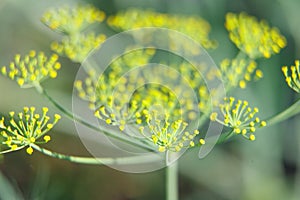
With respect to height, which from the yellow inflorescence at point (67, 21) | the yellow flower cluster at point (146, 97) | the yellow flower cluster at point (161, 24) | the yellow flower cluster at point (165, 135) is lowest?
the yellow flower cluster at point (165, 135)

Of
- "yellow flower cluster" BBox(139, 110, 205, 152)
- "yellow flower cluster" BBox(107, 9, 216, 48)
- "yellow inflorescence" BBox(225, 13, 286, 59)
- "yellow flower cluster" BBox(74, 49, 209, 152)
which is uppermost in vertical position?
"yellow flower cluster" BBox(107, 9, 216, 48)

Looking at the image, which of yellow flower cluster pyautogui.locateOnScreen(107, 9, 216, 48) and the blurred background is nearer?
yellow flower cluster pyautogui.locateOnScreen(107, 9, 216, 48)

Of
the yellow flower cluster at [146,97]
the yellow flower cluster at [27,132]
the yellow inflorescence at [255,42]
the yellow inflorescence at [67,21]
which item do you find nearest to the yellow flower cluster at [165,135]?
the yellow flower cluster at [146,97]

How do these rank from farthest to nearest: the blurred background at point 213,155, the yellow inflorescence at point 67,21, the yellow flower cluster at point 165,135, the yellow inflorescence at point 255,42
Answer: the blurred background at point 213,155 → the yellow inflorescence at point 67,21 → the yellow inflorescence at point 255,42 → the yellow flower cluster at point 165,135

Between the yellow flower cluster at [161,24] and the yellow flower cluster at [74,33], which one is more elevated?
the yellow flower cluster at [161,24]

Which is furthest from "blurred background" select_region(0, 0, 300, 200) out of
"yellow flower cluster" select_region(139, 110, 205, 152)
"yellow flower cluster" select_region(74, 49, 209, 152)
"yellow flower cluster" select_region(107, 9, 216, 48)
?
"yellow flower cluster" select_region(139, 110, 205, 152)

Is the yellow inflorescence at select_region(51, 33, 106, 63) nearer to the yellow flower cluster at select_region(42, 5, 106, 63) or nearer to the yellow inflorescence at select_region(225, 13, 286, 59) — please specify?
the yellow flower cluster at select_region(42, 5, 106, 63)

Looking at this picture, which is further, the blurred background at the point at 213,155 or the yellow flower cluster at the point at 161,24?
the blurred background at the point at 213,155

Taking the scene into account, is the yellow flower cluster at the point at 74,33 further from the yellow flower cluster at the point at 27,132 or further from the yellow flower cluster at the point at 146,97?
the yellow flower cluster at the point at 27,132

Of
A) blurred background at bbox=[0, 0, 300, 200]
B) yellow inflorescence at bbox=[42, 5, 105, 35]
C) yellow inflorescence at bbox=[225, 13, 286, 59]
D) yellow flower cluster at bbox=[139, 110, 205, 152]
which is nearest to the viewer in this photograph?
yellow flower cluster at bbox=[139, 110, 205, 152]
